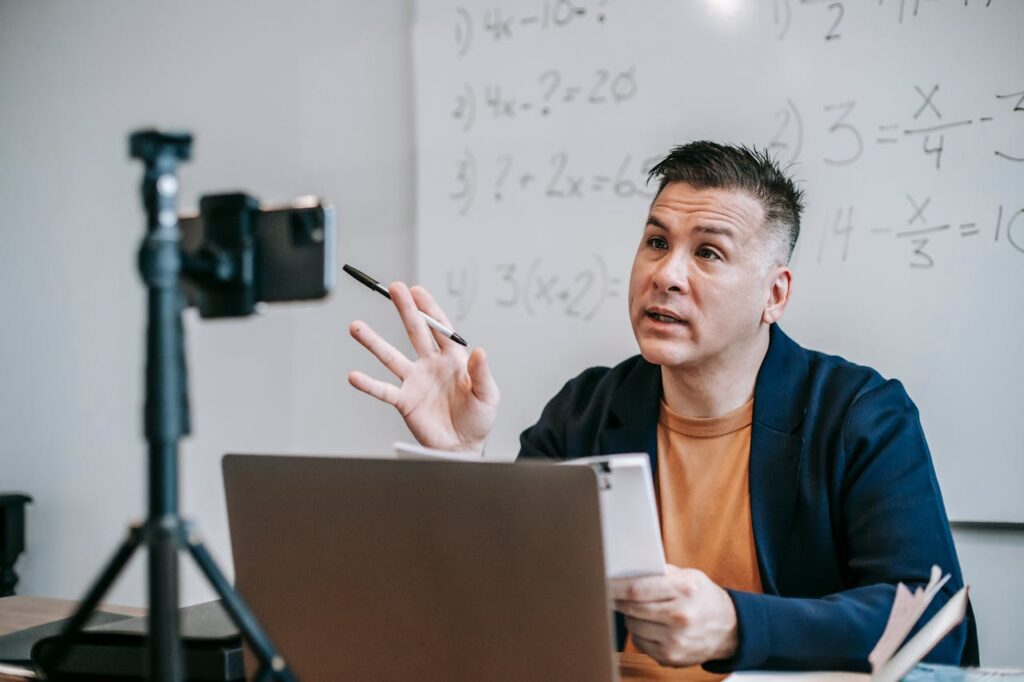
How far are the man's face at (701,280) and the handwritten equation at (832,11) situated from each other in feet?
1.95

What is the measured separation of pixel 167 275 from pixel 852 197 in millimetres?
1507

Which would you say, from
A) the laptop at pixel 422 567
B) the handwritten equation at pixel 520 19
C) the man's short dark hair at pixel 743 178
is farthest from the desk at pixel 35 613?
the handwritten equation at pixel 520 19

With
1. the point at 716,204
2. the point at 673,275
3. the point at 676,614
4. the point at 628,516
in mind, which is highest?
the point at 716,204

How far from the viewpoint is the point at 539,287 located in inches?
84.4

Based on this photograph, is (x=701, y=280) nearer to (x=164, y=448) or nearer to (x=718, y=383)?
(x=718, y=383)

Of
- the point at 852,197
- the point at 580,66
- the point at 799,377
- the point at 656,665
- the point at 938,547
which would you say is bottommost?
the point at 656,665

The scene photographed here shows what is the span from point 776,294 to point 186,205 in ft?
5.46

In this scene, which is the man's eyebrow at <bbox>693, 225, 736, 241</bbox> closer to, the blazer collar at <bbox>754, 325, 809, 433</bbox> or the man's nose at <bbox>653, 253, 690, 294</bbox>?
the man's nose at <bbox>653, 253, 690, 294</bbox>

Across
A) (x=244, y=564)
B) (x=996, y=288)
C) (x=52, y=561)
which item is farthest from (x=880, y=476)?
(x=52, y=561)

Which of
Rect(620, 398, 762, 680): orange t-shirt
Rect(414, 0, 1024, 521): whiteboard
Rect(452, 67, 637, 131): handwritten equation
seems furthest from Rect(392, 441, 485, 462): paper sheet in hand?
Rect(452, 67, 637, 131): handwritten equation

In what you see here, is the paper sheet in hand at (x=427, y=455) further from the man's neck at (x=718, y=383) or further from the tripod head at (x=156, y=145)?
the man's neck at (x=718, y=383)

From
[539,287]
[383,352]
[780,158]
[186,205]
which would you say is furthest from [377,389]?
[186,205]

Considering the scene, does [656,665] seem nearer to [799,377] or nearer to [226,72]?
[799,377]

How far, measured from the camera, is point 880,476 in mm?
1270
